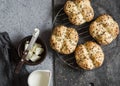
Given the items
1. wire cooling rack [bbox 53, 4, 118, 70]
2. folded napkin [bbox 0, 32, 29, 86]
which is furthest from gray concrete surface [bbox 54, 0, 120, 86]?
folded napkin [bbox 0, 32, 29, 86]

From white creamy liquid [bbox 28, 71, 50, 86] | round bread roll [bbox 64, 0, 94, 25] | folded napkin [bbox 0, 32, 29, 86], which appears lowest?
white creamy liquid [bbox 28, 71, 50, 86]

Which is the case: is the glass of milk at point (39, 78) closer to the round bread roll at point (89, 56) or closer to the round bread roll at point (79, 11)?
the round bread roll at point (89, 56)

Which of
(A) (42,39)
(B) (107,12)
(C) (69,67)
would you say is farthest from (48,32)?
(B) (107,12)

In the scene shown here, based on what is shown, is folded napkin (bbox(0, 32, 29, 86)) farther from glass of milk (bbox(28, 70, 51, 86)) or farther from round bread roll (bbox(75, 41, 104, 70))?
round bread roll (bbox(75, 41, 104, 70))

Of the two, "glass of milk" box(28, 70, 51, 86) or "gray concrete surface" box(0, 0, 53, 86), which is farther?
"gray concrete surface" box(0, 0, 53, 86)

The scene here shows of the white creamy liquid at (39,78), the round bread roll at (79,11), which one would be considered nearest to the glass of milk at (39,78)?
the white creamy liquid at (39,78)

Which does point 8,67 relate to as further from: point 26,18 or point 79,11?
point 79,11
